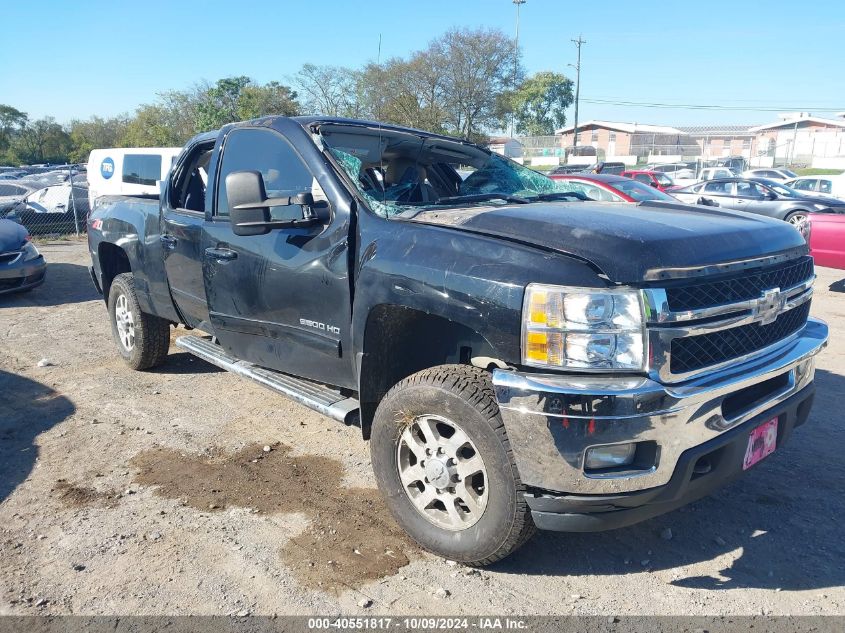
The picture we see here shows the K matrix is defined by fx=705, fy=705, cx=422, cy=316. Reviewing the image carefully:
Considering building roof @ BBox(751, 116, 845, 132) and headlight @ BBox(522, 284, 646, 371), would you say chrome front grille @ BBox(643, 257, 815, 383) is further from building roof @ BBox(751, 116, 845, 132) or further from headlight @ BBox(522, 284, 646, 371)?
building roof @ BBox(751, 116, 845, 132)

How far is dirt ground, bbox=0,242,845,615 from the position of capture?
2.90 meters

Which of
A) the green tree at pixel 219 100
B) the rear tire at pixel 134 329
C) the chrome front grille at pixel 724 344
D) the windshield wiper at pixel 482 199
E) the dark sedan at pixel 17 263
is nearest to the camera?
the chrome front grille at pixel 724 344

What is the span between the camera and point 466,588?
2965 millimetres

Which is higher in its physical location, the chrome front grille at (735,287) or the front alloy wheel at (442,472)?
the chrome front grille at (735,287)

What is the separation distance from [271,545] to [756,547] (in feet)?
7.44

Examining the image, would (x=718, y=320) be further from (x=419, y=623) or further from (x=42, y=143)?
(x=42, y=143)

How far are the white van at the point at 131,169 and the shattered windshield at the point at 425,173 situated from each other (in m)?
10.2

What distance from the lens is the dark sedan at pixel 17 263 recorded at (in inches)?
352

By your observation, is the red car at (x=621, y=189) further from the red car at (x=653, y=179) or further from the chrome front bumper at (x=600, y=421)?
the red car at (x=653, y=179)

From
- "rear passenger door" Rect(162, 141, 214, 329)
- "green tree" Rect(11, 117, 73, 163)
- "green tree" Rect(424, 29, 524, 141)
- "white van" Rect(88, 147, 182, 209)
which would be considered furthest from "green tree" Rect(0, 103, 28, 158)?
"rear passenger door" Rect(162, 141, 214, 329)

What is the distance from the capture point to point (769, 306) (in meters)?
3.00

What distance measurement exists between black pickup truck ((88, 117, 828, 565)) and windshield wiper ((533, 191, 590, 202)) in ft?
0.28

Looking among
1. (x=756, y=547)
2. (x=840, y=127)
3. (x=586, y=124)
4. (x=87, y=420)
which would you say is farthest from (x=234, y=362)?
(x=586, y=124)

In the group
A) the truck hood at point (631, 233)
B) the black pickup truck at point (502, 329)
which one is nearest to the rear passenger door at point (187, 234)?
the black pickup truck at point (502, 329)
